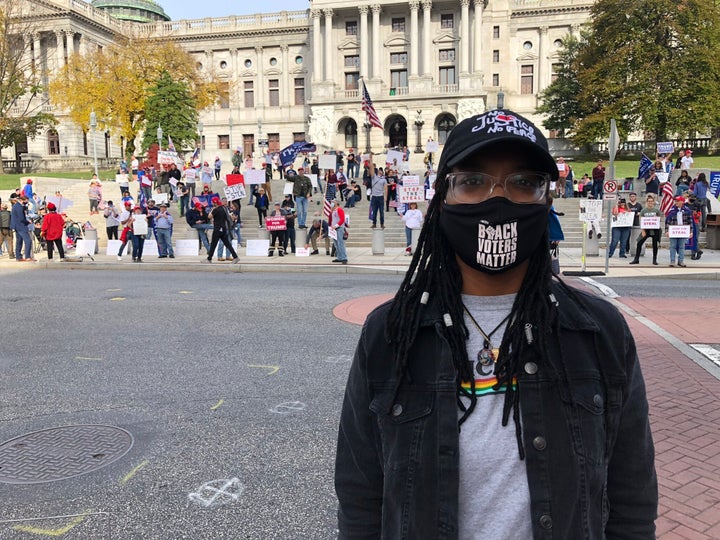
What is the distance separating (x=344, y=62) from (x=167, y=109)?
29298 mm

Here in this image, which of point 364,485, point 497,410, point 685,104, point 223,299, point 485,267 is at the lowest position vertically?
point 223,299

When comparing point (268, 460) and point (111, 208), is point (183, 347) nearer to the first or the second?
point (268, 460)

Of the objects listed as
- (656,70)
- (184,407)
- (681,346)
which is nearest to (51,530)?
(184,407)

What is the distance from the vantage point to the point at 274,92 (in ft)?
253

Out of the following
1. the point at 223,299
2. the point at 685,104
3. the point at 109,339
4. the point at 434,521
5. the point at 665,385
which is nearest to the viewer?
the point at 434,521

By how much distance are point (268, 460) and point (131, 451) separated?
1095 mm

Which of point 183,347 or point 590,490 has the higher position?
point 590,490

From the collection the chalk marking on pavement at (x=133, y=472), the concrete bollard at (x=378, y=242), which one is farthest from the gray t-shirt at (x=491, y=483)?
the concrete bollard at (x=378, y=242)

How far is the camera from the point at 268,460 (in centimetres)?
447

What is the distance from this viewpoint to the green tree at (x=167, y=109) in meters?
45.4

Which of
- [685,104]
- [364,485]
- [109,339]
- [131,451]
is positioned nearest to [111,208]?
[109,339]

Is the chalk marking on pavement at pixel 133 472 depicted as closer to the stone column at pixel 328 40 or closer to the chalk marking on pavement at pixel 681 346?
the chalk marking on pavement at pixel 681 346

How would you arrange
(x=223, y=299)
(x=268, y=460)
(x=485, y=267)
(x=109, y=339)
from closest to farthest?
(x=485, y=267) < (x=268, y=460) < (x=109, y=339) < (x=223, y=299)

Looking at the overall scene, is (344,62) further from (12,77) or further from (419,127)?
(12,77)
